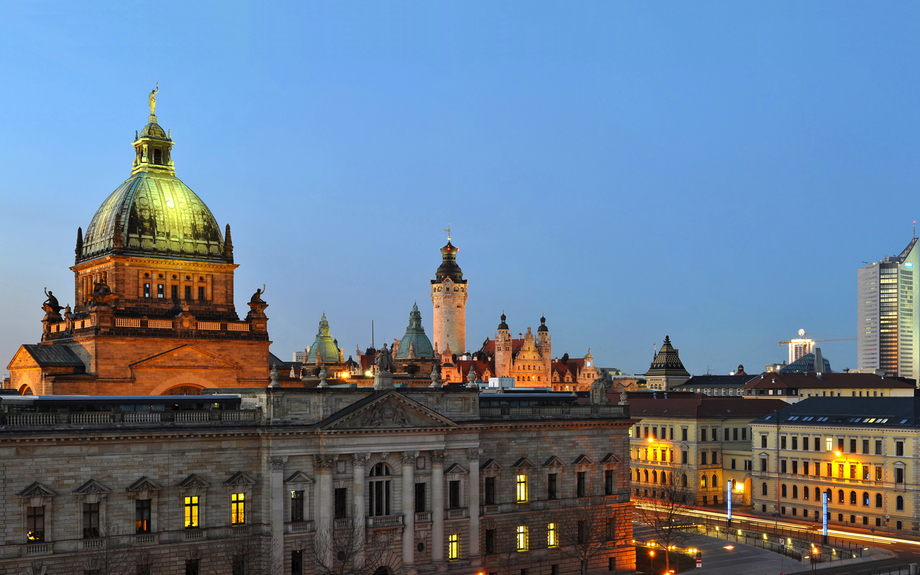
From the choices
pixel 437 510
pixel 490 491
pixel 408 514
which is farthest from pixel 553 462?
pixel 408 514

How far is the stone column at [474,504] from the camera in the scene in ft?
260

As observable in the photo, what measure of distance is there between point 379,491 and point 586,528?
60.4 ft

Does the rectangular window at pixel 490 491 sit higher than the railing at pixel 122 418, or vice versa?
the railing at pixel 122 418

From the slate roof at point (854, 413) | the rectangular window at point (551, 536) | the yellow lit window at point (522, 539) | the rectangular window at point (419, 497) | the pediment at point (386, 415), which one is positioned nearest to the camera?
the pediment at point (386, 415)

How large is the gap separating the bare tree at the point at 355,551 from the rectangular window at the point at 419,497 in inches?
104

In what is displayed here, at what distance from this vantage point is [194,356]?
91.0 m

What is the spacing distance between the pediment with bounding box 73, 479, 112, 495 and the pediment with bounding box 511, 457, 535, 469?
105 ft

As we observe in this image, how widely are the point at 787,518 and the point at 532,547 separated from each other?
49.7m

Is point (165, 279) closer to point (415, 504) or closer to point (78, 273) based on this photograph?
point (78, 273)

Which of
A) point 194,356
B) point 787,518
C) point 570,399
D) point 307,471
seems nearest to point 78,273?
point 194,356

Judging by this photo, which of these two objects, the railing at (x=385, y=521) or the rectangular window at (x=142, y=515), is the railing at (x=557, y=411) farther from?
the rectangular window at (x=142, y=515)

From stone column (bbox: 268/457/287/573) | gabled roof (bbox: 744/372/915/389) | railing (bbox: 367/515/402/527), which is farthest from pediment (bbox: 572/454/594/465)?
gabled roof (bbox: 744/372/915/389)

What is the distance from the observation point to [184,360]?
297ft

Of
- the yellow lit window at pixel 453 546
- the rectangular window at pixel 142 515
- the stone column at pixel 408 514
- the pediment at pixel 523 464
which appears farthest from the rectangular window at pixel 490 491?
the rectangular window at pixel 142 515
